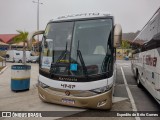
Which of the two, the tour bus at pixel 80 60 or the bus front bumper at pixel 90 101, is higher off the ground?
the tour bus at pixel 80 60

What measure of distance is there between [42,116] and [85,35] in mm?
2949

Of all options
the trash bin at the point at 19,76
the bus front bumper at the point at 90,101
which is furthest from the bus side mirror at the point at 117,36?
the trash bin at the point at 19,76

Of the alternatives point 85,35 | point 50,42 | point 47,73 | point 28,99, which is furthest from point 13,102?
point 85,35

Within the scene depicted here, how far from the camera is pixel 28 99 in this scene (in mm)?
8352

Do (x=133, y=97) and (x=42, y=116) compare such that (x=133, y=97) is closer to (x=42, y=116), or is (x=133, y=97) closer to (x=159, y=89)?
(x=159, y=89)

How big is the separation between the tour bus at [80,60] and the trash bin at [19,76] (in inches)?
95.1

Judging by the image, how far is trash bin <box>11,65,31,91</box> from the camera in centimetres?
943

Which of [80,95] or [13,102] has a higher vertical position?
[80,95]

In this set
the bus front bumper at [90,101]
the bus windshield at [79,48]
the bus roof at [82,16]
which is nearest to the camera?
the bus front bumper at [90,101]

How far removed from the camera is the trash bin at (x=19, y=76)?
9430 millimetres

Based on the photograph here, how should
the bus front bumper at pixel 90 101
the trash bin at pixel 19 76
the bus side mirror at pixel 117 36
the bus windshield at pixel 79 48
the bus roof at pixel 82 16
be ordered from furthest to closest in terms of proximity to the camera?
the trash bin at pixel 19 76, the bus roof at pixel 82 16, the bus windshield at pixel 79 48, the bus side mirror at pixel 117 36, the bus front bumper at pixel 90 101

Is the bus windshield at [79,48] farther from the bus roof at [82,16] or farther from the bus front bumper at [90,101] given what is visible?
the bus front bumper at [90,101]

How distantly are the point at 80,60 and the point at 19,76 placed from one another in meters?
4.06

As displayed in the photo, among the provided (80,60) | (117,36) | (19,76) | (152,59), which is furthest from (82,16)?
(19,76)
